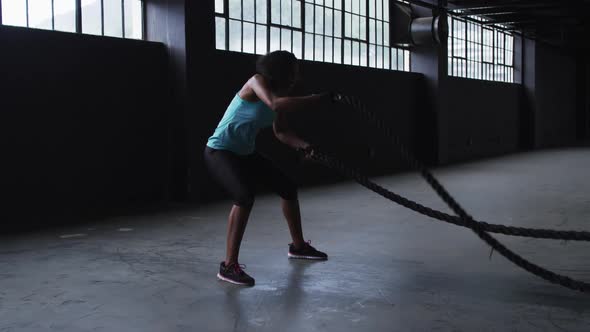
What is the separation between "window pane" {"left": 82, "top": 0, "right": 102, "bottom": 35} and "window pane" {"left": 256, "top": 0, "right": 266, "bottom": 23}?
98.6 inches

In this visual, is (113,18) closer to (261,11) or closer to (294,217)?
(261,11)

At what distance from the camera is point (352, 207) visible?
719 cm

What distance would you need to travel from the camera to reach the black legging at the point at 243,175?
3854mm

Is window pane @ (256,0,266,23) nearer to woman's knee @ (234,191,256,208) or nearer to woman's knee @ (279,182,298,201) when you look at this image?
woman's knee @ (279,182,298,201)

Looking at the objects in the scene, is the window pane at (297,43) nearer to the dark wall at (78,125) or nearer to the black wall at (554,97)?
the dark wall at (78,125)

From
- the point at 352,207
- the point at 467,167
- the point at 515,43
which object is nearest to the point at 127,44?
the point at 352,207

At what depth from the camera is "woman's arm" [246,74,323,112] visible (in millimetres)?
3174

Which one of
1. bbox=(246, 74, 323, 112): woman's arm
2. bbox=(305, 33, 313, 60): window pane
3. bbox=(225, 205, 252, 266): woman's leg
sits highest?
bbox=(305, 33, 313, 60): window pane

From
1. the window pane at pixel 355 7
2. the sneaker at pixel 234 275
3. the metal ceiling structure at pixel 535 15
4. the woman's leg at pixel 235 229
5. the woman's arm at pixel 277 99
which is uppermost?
the metal ceiling structure at pixel 535 15

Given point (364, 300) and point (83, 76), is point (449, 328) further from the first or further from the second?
point (83, 76)

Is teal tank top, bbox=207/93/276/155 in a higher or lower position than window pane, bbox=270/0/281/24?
lower

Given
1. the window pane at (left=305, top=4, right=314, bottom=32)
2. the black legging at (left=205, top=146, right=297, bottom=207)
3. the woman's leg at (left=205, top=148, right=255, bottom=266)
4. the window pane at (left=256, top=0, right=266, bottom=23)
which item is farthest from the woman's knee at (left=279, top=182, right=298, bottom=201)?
the window pane at (left=305, top=4, right=314, bottom=32)

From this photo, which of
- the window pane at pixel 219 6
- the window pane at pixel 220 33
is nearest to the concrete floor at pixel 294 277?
the window pane at pixel 220 33

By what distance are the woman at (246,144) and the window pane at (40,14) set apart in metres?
3.19
